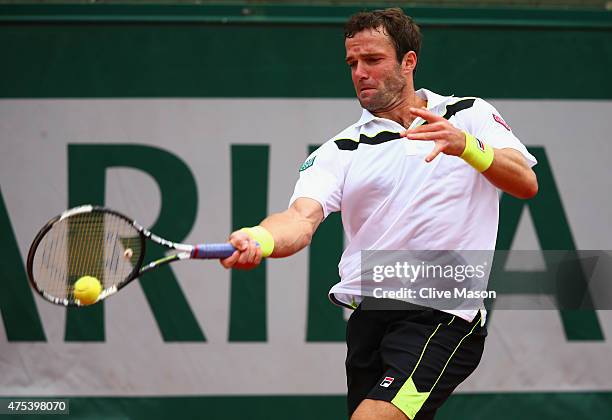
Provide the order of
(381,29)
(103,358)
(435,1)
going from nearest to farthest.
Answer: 1. (381,29)
2. (103,358)
3. (435,1)

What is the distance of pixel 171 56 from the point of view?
5492mm

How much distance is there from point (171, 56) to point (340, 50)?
93 centimetres

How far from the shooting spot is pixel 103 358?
5.35m

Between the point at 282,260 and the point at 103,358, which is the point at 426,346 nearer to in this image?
the point at 282,260

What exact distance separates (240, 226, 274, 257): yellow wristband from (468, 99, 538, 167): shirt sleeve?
3.23ft

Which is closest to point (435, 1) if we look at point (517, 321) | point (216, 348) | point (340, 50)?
point (340, 50)

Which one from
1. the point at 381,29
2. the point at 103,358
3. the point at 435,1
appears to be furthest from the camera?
the point at 435,1

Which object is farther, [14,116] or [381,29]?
[14,116]

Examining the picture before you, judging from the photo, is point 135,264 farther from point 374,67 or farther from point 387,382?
point 374,67

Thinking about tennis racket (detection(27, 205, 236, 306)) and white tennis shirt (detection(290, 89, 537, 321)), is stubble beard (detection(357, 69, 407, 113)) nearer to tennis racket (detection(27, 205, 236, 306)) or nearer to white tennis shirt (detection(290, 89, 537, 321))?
white tennis shirt (detection(290, 89, 537, 321))

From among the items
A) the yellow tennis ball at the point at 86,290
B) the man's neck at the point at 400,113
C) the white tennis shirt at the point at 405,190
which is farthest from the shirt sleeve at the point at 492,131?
the yellow tennis ball at the point at 86,290

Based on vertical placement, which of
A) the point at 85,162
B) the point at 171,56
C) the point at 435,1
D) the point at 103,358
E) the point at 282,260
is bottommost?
the point at 103,358

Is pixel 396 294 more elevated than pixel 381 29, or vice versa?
pixel 381 29

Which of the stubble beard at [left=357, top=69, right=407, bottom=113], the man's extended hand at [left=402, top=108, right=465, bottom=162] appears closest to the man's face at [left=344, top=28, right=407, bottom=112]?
the stubble beard at [left=357, top=69, right=407, bottom=113]
